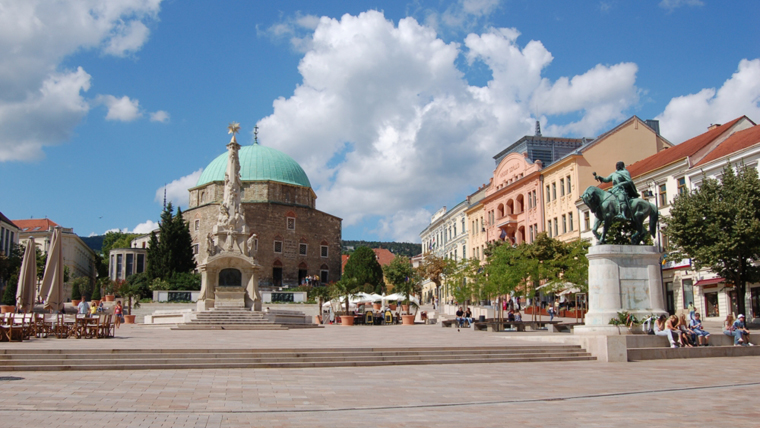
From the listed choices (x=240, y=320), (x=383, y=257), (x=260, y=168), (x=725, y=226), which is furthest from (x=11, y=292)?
(x=383, y=257)

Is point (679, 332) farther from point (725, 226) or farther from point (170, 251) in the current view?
point (170, 251)

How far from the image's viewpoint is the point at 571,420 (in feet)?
27.0

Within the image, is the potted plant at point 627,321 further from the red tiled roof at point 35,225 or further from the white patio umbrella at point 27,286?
the red tiled roof at point 35,225

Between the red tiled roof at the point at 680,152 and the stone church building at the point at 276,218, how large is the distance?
133ft

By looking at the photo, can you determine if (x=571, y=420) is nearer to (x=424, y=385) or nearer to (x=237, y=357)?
(x=424, y=385)

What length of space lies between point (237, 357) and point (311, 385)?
362cm

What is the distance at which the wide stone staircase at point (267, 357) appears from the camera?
1351 cm

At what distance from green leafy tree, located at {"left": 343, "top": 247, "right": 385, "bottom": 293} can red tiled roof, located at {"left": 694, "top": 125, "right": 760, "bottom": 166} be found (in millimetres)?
40721

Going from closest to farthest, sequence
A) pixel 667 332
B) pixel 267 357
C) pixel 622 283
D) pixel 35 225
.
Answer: pixel 267 357 → pixel 667 332 → pixel 622 283 → pixel 35 225

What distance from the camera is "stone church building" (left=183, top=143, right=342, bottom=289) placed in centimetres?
7294

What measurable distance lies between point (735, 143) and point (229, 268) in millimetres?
28145

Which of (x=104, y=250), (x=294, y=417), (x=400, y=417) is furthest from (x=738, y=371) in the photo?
(x=104, y=250)

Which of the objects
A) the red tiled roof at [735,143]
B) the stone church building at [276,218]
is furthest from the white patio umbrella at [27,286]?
the stone church building at [276,218]

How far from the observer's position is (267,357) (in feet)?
48.0
